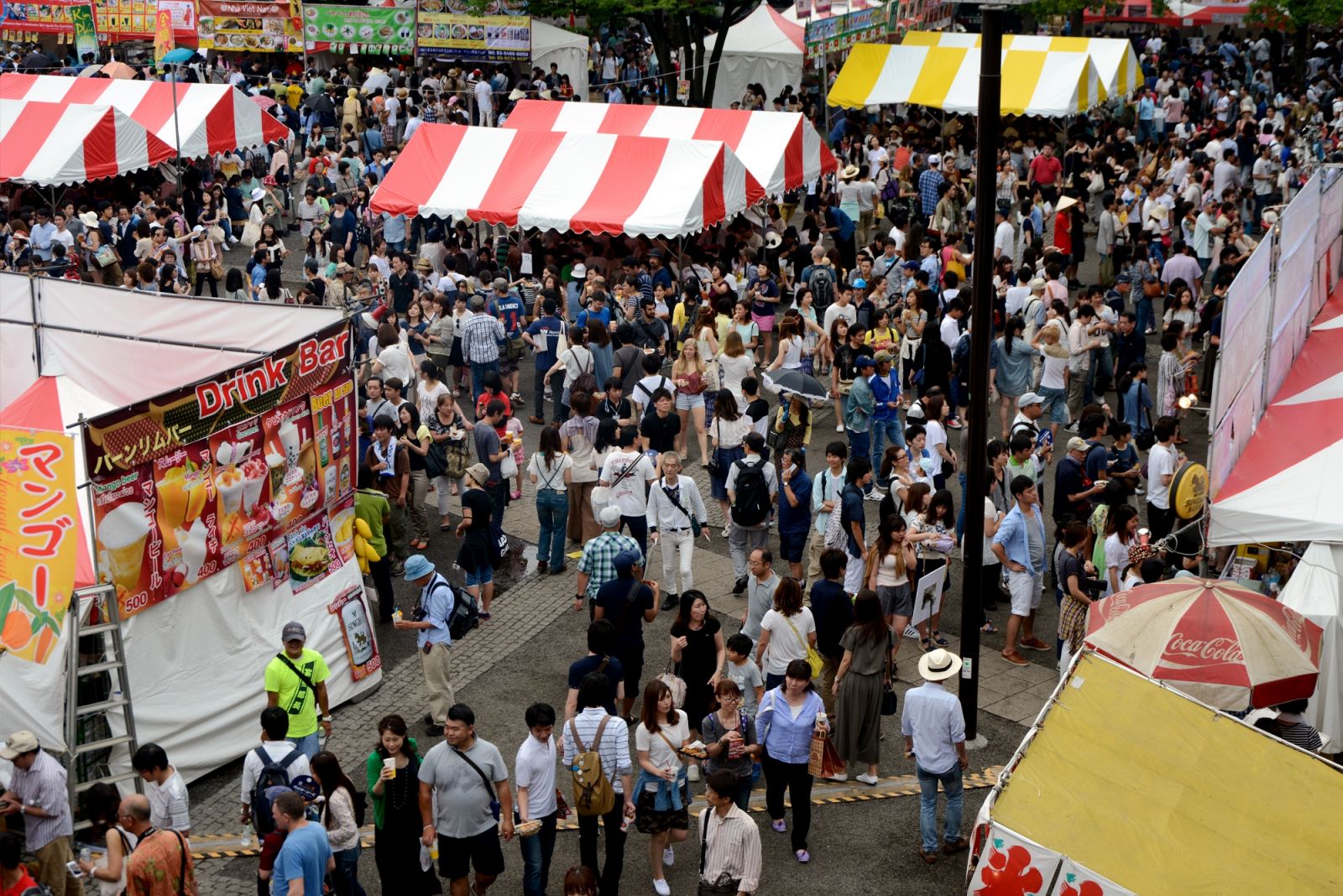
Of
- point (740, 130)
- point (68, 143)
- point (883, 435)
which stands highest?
point (740, 130)

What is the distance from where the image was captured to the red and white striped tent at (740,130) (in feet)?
71.8

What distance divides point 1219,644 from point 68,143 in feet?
69.6

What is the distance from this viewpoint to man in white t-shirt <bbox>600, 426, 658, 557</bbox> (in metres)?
12.1

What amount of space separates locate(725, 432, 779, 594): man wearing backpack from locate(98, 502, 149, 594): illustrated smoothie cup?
4.54 metres

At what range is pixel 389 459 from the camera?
1291 centimetres

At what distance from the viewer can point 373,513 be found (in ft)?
39.0

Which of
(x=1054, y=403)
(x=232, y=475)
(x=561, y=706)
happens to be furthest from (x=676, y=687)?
(x=1054, y=403)

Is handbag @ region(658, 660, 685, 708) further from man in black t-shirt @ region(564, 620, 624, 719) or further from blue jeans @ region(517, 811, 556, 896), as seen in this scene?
blue jeans @ region(517, 811, 556, 896)

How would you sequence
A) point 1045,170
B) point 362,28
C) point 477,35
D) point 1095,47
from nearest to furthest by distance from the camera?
point 1045,170, point 1095,47, point 477,35, point 362,28

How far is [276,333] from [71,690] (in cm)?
422

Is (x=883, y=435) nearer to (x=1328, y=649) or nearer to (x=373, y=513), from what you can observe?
(x=373, y=513)

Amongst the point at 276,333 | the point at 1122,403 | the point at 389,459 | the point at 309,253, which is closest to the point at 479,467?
the point at 389,459

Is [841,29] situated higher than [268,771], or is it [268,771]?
[841,29]

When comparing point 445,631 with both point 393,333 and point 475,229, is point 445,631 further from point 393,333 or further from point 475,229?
point 475,229
